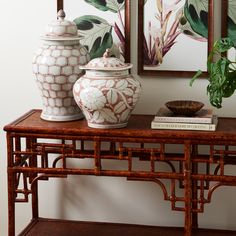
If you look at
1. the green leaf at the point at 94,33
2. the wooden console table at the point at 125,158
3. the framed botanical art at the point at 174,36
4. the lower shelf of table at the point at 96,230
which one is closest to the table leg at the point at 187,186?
the wooden console table at the point at 125,158

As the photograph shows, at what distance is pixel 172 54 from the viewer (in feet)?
7.16

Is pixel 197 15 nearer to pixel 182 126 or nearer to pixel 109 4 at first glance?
pixel 109 4

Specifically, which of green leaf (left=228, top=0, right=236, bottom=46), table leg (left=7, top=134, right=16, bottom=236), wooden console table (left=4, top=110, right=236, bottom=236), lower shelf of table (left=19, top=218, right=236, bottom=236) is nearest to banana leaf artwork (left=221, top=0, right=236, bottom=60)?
green leaf (left=228, top=0, right=236, bottom=46)

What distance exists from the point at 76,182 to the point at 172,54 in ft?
1.97

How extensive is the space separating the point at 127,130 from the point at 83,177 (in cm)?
46

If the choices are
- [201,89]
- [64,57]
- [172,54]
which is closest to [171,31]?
[172,54]

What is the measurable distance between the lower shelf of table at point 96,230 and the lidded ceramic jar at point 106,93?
17.9 inches

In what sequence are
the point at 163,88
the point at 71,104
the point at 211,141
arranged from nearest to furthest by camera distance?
1. the point at 211,141
2. the point at 71,104
3. the point at 163,88

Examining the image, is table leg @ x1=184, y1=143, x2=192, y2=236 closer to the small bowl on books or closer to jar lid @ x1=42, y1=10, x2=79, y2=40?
the small bowl on books

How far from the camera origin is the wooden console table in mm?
1932

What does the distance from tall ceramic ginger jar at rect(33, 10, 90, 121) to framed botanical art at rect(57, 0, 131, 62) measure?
0.13m

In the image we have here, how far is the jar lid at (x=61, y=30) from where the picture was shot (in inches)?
80.6

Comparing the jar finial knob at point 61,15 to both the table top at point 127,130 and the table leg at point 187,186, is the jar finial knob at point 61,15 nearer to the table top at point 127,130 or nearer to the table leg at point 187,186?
the table top at point 127,130

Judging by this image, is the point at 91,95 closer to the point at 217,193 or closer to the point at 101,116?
the point at 101,116
